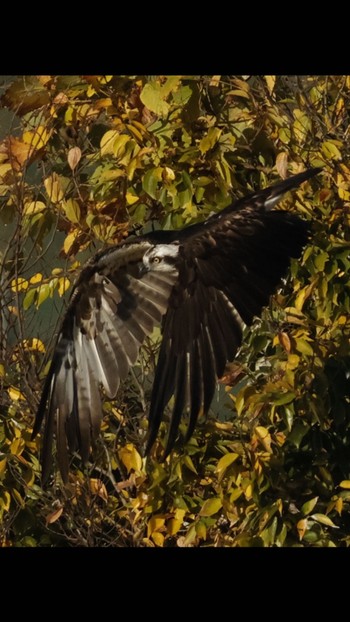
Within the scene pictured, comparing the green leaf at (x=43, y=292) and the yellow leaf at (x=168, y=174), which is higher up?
the yellow leaf at (x=168, y=174)

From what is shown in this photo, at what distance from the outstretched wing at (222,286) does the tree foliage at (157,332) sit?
253 millimetres

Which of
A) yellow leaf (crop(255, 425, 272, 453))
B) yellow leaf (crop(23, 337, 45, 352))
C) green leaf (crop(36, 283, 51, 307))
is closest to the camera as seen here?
yellow leaf (crop(255, 425, 272, 453))

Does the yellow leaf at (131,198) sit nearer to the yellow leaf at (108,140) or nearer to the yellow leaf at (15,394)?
the yellow leaf at (108,140)

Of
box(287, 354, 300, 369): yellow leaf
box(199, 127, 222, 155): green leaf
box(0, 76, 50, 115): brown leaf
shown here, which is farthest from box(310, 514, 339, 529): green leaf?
box(0, 76, 50, 115): brown leaf

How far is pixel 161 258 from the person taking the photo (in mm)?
5797

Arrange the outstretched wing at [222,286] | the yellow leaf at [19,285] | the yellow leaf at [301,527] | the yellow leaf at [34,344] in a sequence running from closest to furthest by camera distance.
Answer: the outstretched wing at [222,286] → the yellow leaf at [301,527] → the yellow leaf at [19,285] → the yellow leaf at [34,344]

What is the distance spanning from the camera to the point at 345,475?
19.6 feet

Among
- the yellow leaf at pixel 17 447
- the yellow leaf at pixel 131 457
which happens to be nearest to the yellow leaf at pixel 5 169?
the yellow leaf at pixel 17 447

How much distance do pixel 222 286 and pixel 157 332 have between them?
2.47 ft

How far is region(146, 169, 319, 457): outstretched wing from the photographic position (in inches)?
214

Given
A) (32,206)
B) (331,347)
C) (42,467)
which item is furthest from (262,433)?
(32,206)

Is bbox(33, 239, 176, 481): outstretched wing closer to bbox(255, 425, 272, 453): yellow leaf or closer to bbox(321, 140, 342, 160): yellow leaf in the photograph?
bbox(255, 425, 272, 453): yellow leaf

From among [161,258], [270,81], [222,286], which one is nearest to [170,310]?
[161,258]

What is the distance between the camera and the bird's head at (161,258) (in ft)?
18.6
